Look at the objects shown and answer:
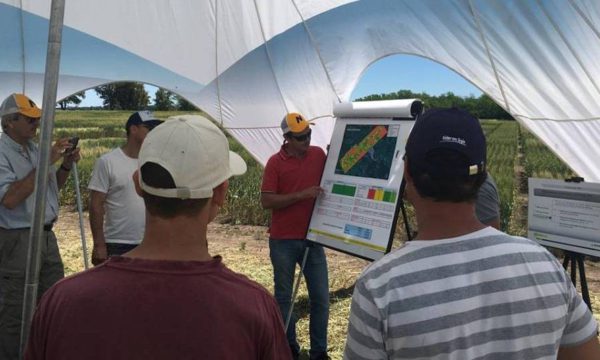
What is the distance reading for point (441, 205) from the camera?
1.35 m

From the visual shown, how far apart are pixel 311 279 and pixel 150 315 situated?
3.43 m

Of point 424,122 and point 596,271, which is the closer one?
point 424,122

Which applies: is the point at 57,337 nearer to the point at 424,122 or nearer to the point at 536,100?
the point at 424,122

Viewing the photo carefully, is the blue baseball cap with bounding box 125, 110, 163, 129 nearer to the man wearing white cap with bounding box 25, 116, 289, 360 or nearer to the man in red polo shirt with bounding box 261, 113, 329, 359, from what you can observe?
the man in red polo shirt with bounding box 261, 113, 329, 359

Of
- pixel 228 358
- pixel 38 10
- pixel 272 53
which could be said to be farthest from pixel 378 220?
pixel 38 10

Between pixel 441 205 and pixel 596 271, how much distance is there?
7775mm

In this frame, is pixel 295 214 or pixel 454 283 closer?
pixel 454 283

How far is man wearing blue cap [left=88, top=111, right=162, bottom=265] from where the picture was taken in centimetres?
380

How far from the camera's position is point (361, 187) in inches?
157

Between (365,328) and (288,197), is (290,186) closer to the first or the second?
(288,197)

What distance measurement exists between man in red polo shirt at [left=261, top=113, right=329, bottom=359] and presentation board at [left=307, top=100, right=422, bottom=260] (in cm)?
18

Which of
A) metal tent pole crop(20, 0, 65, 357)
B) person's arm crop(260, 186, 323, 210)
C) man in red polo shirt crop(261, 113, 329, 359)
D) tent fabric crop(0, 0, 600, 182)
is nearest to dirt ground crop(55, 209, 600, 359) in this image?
man in red polo shirt crop(261, 113, 329, 359)

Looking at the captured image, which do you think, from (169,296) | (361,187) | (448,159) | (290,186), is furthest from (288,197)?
(169,296)

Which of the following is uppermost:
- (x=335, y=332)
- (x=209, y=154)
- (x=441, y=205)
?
(x=209, y=154)
